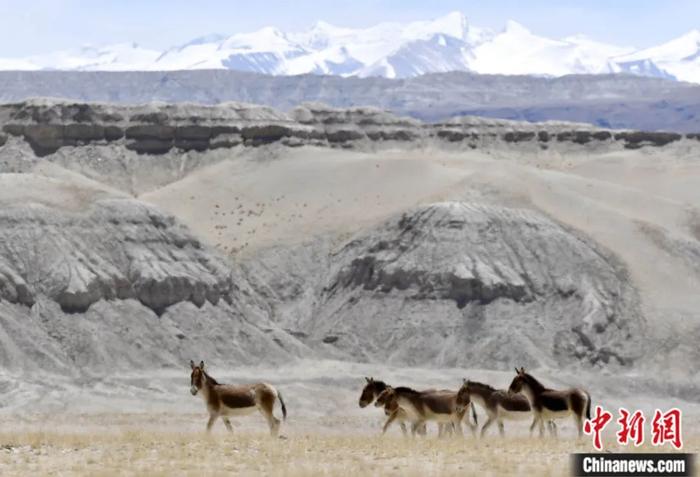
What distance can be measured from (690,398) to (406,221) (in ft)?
80.2

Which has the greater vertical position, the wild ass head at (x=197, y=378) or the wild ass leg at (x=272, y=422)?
the wild ass head at (x=197, y=378)

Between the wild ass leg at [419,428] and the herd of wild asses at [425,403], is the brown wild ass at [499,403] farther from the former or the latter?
the wild ass leg at [419,428]

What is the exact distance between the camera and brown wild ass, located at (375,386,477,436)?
35906 millimetres

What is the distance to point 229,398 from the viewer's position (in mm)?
35281

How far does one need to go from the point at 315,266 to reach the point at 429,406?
7100 centimetres

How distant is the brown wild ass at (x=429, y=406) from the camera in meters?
35.9

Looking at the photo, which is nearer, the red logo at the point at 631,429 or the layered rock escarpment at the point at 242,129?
the red logo at the point at 631,429

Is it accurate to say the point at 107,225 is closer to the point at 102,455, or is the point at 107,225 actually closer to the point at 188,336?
the point at 188,336

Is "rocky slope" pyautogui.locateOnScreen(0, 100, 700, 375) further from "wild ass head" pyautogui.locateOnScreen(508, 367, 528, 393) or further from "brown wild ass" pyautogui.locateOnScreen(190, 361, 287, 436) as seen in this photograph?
"wild ass head" pyautogui.locateOnScreen(508, 367, 528, 393)

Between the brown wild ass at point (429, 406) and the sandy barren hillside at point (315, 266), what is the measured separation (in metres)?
32.1

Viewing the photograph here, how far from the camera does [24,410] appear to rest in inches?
2904

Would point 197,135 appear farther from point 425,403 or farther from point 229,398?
point 229,398
